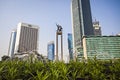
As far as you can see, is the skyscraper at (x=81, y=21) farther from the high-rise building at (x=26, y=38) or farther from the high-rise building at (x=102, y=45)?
the high-rise building at (x=26, y=38)

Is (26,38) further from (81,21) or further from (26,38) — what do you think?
(81,21)

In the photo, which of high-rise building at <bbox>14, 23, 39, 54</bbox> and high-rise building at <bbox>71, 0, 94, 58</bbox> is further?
high-rise building at <bbox>71, 0, 94, 58</bbox>

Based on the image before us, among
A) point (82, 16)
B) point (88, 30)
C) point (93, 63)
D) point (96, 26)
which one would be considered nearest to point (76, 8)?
point (82, 16)

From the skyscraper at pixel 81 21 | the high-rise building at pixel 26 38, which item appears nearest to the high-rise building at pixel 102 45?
the skyscraper at pixel 81 21

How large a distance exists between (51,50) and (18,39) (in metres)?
71.3

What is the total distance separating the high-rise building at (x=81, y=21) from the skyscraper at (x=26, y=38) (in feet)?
143

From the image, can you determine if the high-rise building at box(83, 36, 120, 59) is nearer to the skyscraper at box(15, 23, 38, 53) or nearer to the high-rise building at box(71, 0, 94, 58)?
the high-rise building at box(71, 0, 94, 58)

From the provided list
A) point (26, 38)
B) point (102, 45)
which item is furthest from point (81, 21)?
point (26, 38)

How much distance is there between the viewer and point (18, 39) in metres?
135

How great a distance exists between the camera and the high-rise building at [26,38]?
13288 centimetres

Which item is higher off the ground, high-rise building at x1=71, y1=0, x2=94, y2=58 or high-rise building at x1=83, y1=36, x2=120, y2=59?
high-rise building at x1=71, y1=0, x2=94, y2=58

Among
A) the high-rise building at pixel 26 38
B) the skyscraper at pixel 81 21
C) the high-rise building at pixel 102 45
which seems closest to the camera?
the high-rise building at pixel 102 45

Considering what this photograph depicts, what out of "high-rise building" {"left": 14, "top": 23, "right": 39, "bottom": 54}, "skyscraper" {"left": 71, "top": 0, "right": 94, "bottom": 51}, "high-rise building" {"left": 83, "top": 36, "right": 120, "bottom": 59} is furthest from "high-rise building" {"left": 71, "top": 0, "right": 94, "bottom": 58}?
"high-rise building" {"left": 14, "top": 23, "right": 39, "bottom": 54}

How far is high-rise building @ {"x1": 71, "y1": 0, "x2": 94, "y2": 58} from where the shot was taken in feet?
456
